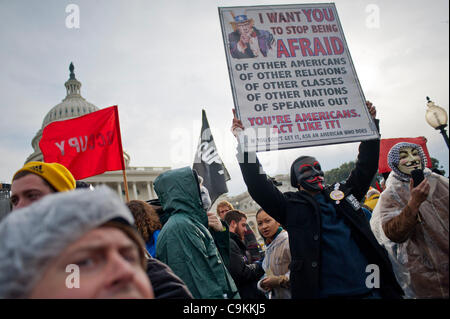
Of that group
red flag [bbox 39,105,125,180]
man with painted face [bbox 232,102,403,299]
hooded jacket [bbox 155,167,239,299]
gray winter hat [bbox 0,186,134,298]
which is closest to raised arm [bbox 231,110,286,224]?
man with painted face [bbox 232,102,403,299]

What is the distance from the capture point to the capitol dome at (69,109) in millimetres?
65825

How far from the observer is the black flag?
6.12 metres

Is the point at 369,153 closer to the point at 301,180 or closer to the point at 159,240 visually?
the point at 301,180

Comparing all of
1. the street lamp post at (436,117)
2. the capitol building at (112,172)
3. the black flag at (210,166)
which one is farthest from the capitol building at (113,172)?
the street lamp post at (436,117)

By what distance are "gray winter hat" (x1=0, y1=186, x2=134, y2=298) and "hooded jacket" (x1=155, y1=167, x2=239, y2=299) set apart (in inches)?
61.7

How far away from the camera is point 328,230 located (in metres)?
2.50

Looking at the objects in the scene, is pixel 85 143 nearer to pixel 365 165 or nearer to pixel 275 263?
pixel 275 263

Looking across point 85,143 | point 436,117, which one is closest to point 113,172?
point 85,143
